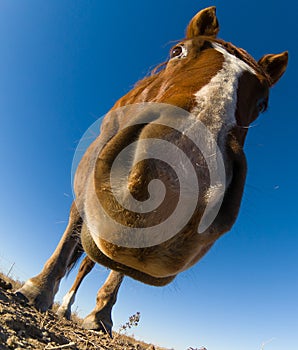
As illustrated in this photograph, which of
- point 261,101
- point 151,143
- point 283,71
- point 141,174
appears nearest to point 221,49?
point 261,101

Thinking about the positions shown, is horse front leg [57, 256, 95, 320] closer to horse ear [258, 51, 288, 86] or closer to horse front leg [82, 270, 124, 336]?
horse front leg [82, 270, 124, 336]

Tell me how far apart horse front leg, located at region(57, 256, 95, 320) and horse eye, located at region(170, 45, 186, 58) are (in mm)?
3785

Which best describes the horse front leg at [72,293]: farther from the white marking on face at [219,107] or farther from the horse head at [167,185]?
the white marking on face at [219,107]

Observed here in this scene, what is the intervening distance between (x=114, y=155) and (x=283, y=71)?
3918 millimetres

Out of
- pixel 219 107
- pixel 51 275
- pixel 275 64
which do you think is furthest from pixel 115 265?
pixel 275 64

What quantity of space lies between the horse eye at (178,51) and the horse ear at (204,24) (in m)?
0.42

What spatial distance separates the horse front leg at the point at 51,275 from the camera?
368 centimetres

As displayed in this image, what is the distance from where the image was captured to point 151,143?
1.79 meters

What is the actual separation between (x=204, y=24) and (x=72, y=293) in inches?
187

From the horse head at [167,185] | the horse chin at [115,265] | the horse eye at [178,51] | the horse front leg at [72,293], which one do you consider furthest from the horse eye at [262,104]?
the horse front leg at [72,293]

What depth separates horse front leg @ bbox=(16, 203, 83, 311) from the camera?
3.68 meters

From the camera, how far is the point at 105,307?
4.78 m

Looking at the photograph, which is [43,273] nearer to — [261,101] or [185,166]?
[185,166]

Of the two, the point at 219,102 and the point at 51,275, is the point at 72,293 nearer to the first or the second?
the point at 51,275
